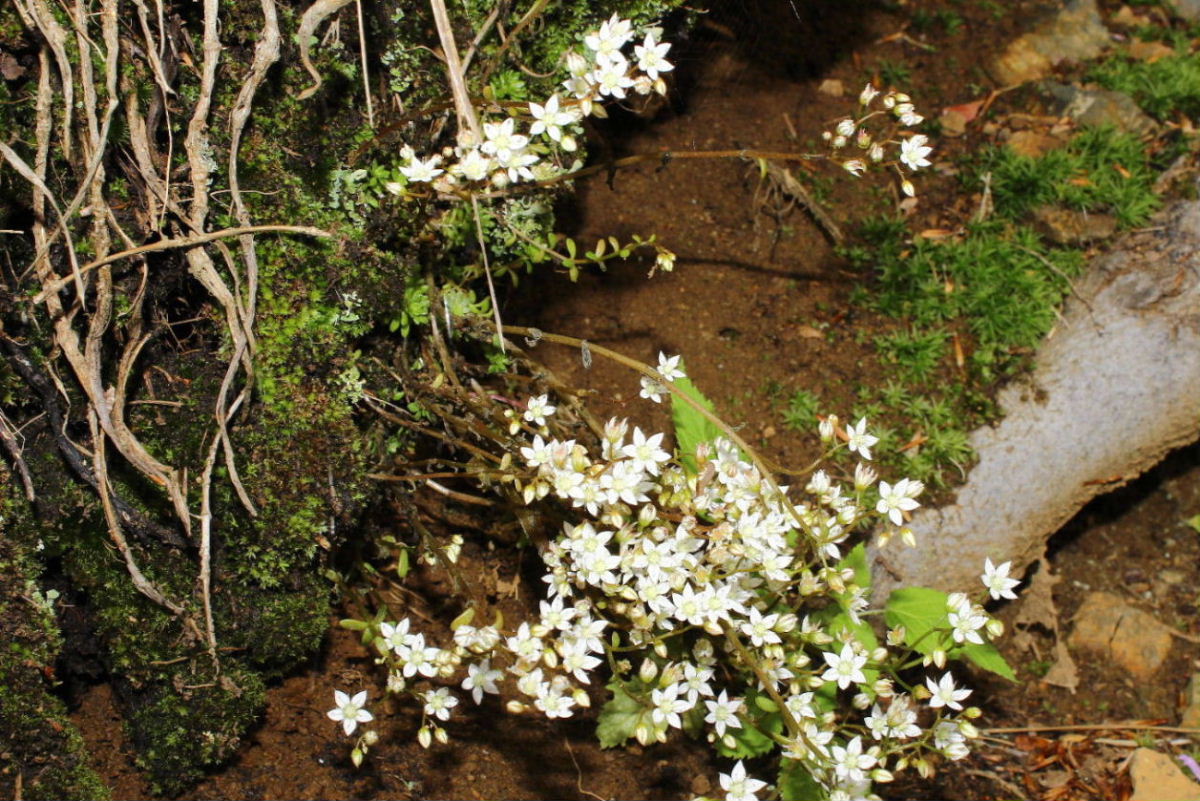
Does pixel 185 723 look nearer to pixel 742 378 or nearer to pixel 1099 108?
pixel 742 378

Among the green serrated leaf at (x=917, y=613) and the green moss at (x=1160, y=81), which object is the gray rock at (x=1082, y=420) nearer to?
the green serrated leaf at (x=917, y=613)

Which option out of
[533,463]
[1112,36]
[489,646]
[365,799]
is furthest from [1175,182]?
[365,799]

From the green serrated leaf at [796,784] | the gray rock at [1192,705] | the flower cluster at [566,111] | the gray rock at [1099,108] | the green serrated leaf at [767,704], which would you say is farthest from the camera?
the gray rock at [1099,108]

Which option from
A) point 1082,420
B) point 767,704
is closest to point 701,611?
point 767,704

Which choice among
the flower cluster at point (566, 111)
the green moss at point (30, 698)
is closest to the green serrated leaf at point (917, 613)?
the flower cluster at point (566, 111)

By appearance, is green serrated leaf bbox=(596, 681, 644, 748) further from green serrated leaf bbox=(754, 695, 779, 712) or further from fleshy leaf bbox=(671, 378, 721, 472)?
fleshy leaf bbox=(671, 378, 721, 472)

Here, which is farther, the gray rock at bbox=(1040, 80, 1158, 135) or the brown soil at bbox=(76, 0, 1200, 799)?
the gray rock at bbox=(1040, 80, 1158, 135)

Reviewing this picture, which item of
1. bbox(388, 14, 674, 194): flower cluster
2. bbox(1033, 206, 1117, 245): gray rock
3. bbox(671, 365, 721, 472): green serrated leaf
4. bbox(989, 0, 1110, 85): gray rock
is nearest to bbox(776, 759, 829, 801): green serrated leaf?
bbox(671, 365, 721, 472): green serrated leaf
